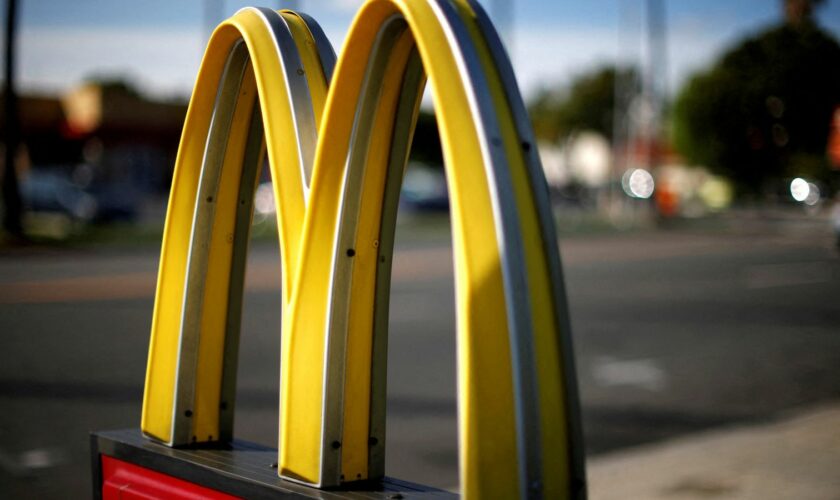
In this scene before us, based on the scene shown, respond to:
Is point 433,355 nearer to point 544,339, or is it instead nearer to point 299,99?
point 299,99

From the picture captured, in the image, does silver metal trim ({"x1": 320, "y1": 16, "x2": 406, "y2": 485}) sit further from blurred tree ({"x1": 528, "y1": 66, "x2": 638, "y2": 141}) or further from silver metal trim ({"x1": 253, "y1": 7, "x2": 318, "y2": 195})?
blurred tree ({"x1": 528, "y1": 66, "x2": 638, "y2": 141})

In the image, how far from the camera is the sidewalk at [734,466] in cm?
548

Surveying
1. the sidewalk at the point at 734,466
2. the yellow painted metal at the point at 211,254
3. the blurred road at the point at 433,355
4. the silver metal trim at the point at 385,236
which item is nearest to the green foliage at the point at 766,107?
the blurred road at the point at 433,355

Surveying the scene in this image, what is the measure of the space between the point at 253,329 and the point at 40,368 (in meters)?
2.73

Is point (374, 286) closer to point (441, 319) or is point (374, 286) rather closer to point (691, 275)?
point (441, 319)

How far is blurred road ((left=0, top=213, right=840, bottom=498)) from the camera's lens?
22.6ft

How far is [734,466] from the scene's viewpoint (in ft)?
19.9

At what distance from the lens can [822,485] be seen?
5559 millimetres

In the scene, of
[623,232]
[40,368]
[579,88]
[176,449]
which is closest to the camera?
[176,449]

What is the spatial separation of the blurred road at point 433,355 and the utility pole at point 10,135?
4313mm

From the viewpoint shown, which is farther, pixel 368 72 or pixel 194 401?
pixel 194 401

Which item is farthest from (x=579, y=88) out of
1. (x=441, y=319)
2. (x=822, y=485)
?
(x=822, y=485)

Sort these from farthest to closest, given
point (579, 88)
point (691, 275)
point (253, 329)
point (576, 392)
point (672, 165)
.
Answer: point (579, 88) → point (672, 165) → point (691, 275) → point (253, 329) → point (576, 392)

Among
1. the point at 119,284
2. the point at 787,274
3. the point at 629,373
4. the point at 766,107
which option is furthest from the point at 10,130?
the point at 629,373
